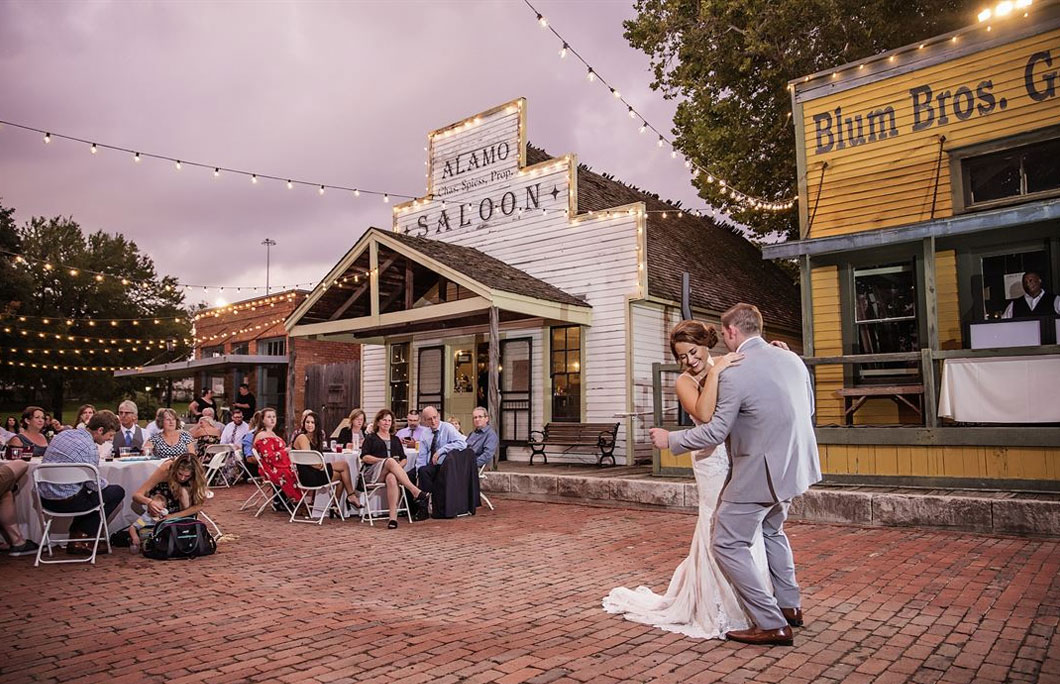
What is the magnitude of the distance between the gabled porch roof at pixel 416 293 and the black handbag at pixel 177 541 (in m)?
5.94

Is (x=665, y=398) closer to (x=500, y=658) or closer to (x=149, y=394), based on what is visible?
(x=500, y=658)

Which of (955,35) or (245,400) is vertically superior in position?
(955,35)

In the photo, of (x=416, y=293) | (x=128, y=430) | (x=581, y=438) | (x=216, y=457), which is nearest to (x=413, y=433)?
(x=216, y=457)

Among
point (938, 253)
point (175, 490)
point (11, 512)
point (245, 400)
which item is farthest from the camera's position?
point (245, 400)

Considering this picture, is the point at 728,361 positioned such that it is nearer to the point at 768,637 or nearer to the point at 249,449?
the point at 768,637

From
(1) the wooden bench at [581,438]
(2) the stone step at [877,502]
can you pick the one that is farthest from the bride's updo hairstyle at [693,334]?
(1) the wooden bench at [581,438]

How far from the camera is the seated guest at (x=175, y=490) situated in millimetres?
6266

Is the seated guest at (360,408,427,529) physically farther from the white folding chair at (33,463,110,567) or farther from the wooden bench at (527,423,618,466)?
the wooden bench at (527,423,618,466)

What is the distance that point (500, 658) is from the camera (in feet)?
11.5

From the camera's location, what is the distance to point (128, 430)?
29.9ft

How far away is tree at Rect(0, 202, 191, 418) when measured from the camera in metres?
29.8

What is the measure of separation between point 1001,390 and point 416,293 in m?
11.0

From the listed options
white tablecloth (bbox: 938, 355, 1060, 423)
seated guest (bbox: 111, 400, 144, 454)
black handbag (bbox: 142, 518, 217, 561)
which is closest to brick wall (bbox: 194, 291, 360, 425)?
seated guest (bbox: 111, 400, 144, 454)

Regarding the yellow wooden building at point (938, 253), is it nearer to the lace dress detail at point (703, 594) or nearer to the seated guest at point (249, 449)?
the lace dress detail at point (703, 594)
